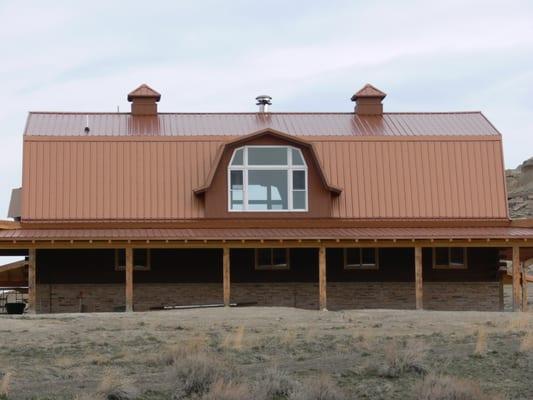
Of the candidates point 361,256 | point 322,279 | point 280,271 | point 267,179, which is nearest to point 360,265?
point 361,256

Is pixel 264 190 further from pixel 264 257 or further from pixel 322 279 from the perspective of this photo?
pixel 322 279

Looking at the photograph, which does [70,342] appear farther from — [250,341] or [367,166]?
[367,166]

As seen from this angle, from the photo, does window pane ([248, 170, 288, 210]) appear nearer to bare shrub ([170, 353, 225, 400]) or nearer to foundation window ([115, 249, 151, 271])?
foundation window ([115, 249, 151, 271])

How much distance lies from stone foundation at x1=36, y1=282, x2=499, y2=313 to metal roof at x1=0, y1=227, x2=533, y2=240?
6.57 feet

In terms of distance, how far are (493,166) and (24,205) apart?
1541 centimetres

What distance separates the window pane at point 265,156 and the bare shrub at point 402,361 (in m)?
16.7

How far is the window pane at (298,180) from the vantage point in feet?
124

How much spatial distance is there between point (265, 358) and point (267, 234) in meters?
14.2

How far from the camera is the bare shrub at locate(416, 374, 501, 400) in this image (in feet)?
59.5

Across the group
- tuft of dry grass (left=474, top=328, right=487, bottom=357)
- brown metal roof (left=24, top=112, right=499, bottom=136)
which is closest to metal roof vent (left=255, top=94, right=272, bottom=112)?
brown metal roof (left=24, top=112, right=499, bottom=136)

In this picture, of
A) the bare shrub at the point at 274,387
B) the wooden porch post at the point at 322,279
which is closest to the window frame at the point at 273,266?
the wooden porch post at the point at 322,279

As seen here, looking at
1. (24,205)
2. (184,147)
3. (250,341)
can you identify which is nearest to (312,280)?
(184,147)

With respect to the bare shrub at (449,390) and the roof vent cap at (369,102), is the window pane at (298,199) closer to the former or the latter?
the roof vent cap at (369,102)

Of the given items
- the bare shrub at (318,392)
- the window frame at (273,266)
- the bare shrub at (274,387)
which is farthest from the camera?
the window frame at (273,266)
